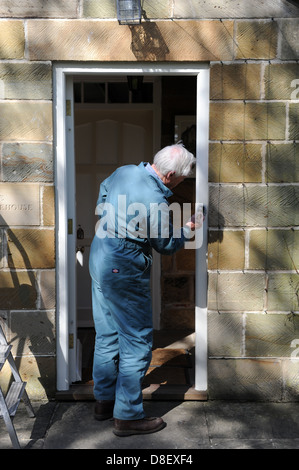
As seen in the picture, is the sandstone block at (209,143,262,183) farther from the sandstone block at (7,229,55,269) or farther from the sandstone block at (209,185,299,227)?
the sandstone block at (7,229,55,269)

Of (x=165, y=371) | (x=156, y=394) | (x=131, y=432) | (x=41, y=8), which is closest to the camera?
(x=131, y=432)

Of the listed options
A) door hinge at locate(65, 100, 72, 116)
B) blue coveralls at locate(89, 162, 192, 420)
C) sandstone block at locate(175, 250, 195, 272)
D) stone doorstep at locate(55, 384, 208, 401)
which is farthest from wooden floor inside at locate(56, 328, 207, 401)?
door hinge at locate(65, 100, 72, 116)

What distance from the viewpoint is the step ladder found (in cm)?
315

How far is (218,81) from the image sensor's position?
3674mm

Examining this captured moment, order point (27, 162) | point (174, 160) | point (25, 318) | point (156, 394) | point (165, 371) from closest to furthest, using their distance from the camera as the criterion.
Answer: point (174, 160)
point (27, 162)
point (25, 318)
point (156, 394)
point (165, 371)

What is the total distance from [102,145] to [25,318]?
2.17 metres

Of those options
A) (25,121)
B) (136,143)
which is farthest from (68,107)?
(136,143)

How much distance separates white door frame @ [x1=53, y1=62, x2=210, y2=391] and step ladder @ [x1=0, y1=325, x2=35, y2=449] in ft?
1.22

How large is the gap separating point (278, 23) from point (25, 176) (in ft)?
6.36

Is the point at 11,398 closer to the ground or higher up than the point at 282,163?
closer to the ground

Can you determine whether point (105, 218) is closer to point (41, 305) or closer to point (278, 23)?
point (41, 305)

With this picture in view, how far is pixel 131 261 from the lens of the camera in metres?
3.40

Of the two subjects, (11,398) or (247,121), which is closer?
(11,398)

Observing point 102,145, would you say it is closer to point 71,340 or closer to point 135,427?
point 71,340
